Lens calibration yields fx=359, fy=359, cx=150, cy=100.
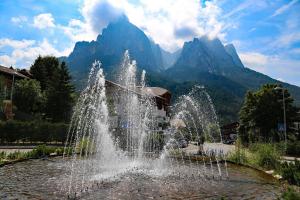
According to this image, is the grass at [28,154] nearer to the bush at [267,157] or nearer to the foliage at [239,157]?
the foliage at [239,157]

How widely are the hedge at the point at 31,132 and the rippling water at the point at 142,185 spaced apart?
766 inches

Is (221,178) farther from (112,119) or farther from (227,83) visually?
(227,83)

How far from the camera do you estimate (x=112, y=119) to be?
57.5 m

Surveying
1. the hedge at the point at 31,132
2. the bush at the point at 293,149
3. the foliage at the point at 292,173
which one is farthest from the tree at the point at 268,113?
the foliage at the point at 292,173

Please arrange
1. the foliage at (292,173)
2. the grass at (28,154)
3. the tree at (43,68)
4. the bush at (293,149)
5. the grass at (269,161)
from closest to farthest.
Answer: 1. the foliage at (292,173)
2. the grass at (269,161)
3. the grass at (28,154)
4. the bush at (293,149)
5. the tree at (43,68)

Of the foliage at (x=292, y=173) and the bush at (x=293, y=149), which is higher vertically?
the bush at (x=293, y=149)

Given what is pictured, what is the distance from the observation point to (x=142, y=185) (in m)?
18.1

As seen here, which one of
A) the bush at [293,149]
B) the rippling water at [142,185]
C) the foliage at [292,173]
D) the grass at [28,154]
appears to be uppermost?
the bush at [293,149]

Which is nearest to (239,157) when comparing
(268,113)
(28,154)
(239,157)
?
(239,157)

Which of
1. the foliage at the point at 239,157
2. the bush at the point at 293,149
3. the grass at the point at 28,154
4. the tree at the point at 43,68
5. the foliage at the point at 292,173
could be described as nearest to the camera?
the foliage at the point at 292,173

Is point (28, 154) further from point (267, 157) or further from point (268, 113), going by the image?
point (268, 113)

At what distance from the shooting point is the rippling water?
15617 millimetres

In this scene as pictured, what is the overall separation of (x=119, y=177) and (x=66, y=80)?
4948 centimetres

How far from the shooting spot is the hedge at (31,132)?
41709 millimetres
